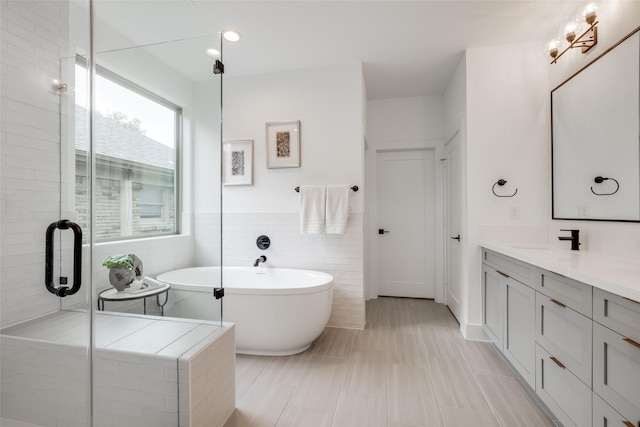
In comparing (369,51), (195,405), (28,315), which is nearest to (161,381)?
(195,405)

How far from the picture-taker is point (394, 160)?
382cm

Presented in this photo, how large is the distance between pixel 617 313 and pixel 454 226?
2.15 meters

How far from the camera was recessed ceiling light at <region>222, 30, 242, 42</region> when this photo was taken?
2346 millimetres

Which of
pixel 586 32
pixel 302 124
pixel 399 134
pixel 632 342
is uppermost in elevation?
pixel 586 32

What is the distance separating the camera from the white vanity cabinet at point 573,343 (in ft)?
3.23

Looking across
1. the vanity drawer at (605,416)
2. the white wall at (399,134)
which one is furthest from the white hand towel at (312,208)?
the vanity drawer at (605,416)

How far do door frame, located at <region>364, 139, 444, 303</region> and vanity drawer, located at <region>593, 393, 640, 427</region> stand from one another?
252cm

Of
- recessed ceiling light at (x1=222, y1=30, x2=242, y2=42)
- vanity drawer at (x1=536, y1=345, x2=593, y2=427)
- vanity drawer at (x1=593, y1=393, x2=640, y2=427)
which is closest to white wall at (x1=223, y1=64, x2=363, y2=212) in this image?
recessed ceiling light at (x1=222, y1=30, x2=242, y2=42)

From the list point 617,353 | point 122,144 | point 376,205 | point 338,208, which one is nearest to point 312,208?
point 338,208

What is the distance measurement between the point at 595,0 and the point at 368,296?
335cm

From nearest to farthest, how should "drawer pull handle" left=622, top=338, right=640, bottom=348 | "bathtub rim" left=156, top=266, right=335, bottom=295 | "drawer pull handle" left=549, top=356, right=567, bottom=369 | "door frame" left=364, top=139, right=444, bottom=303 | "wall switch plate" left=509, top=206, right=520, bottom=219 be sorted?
1. "drawer pull handle" left=622, top=338, right=640, bottom=348
2. "drawer pull handle" left=549, top=356, right=567, bottom=369
3. "bathtub rim" left=156, top=266, right=335, bottom=295
4. "wall switch plate" left=509, top=206, right=520, bottom=219
5. "door frame" left=364, top=139, right=444, bottom=303

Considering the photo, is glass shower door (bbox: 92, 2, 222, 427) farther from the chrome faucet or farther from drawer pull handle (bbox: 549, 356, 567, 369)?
the chrome faucet

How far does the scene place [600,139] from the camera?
5.95 ft

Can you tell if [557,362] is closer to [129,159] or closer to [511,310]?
[511,310]
